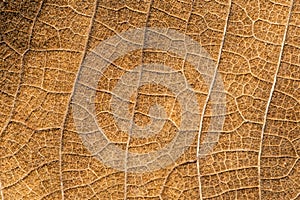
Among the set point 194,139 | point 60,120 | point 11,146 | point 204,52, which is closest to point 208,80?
point 204,52

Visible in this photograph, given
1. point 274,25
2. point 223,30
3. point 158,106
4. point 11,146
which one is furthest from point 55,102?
point 274,25

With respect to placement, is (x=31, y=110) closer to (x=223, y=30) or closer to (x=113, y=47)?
(x=113, y=47)

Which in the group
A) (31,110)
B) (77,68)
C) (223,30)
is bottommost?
(31,110)

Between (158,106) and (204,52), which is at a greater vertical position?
(204,52)

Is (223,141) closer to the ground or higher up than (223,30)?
closer to the ground

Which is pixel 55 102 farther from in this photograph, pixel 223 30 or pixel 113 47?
pixel 223 30
